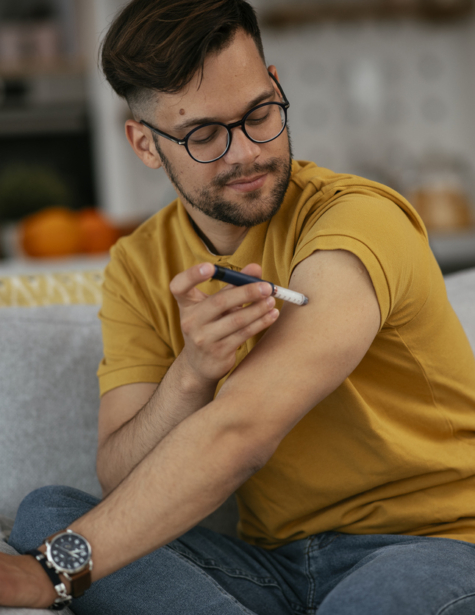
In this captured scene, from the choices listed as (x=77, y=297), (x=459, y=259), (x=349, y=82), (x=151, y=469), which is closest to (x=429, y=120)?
(x=349, y=82)

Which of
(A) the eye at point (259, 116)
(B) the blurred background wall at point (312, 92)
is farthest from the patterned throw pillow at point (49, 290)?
(B) the blurred background wall at point (312, 92)

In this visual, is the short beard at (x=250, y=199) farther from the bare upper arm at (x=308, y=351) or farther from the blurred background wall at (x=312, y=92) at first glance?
the blurred background wall at (x=312, y=92)

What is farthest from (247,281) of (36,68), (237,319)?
(36,68)

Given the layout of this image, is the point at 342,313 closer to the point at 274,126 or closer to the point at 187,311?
the point at 187,311

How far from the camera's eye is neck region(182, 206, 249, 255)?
1.13 metres

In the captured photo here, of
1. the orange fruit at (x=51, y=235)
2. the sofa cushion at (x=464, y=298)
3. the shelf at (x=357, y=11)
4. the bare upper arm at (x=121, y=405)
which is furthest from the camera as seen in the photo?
the shelf at (x=357, y=11)

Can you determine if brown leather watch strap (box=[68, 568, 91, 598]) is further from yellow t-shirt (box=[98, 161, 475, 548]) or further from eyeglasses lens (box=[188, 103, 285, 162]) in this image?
eyeglasses lens (box=[188, 103, 285, 162])

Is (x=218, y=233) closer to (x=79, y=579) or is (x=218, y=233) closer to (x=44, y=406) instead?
(x=44, y=406)

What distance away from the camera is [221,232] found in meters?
1.14

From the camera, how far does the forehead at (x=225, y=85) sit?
3.22 feet

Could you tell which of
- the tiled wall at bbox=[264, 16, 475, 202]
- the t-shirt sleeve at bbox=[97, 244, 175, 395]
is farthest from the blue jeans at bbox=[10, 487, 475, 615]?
the tiled wall at bbox=[264, 16, 475, 202]

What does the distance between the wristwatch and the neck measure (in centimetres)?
54

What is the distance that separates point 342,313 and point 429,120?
14.1 feet

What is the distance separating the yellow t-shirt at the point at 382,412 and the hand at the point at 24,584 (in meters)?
0.37
